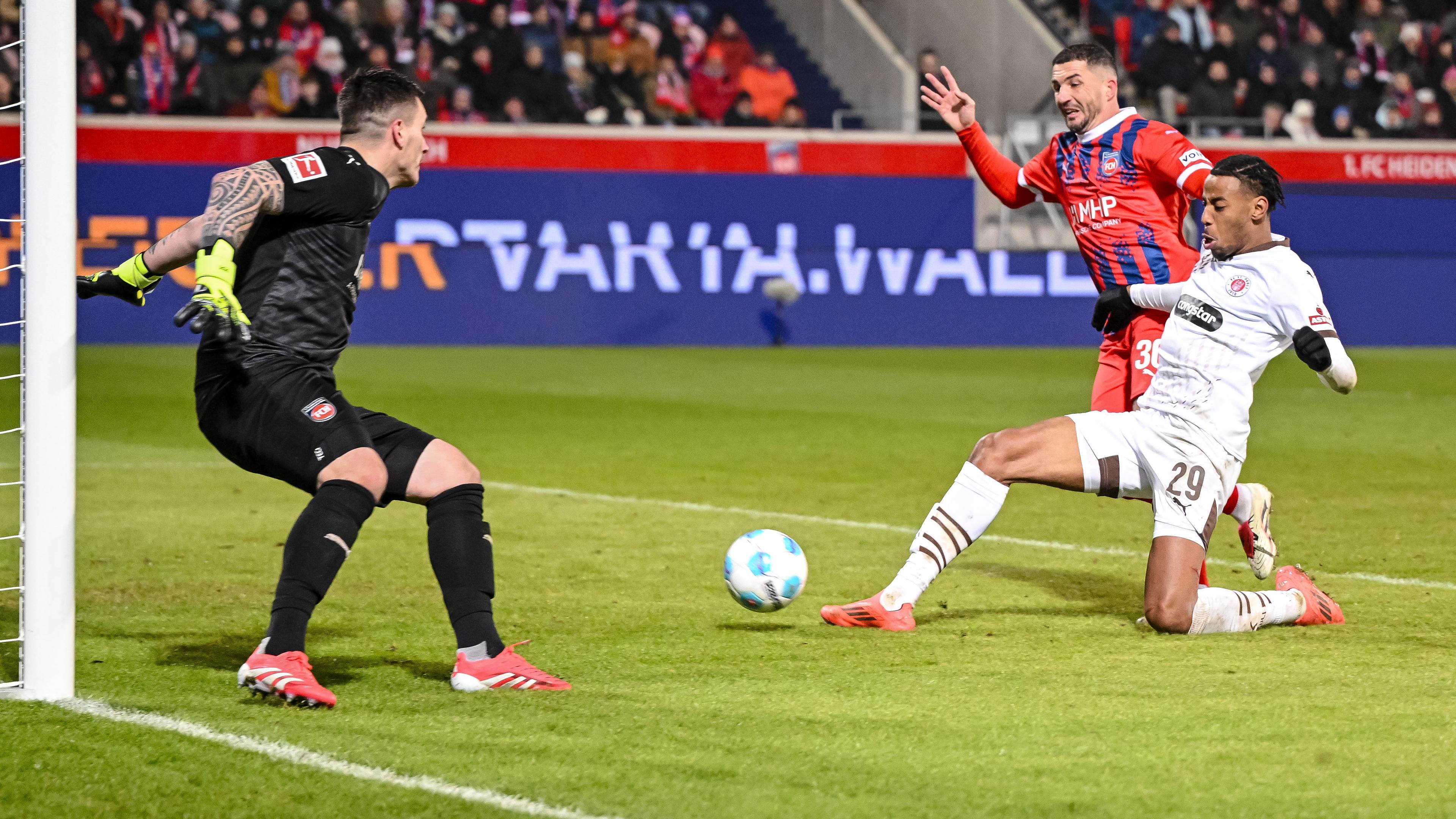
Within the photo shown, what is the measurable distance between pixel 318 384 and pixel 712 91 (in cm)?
2027

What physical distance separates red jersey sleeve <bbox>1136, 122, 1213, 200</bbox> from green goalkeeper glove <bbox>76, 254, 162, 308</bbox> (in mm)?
3358

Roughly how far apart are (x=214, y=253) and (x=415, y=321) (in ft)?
53.2

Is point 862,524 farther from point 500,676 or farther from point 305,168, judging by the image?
point 305,168

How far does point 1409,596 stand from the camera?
6.13 meters

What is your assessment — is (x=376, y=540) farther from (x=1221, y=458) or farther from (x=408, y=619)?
(x=1221, y=458)

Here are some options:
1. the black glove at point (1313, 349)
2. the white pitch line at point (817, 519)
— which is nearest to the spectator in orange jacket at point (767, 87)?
the white pitch line at point (817, 519)

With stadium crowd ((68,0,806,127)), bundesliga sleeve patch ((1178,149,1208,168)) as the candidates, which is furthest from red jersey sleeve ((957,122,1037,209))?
stadium crowd ((68,0,806,127))

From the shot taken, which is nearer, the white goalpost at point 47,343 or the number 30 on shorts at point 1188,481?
the white goalpost at point 47,343

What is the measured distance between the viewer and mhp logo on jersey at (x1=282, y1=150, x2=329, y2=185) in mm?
4363

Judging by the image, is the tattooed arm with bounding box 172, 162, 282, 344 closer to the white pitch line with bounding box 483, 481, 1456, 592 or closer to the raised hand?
the raised hand

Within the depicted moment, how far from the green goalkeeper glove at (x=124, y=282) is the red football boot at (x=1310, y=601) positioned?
3565 millimetres

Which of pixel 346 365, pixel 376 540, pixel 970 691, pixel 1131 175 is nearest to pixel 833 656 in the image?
pixel 970 691

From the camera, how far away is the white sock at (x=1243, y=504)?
5.99 m

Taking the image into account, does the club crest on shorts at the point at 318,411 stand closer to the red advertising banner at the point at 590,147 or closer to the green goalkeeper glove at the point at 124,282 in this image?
the green goalkeeper glove at the point at 124,282
